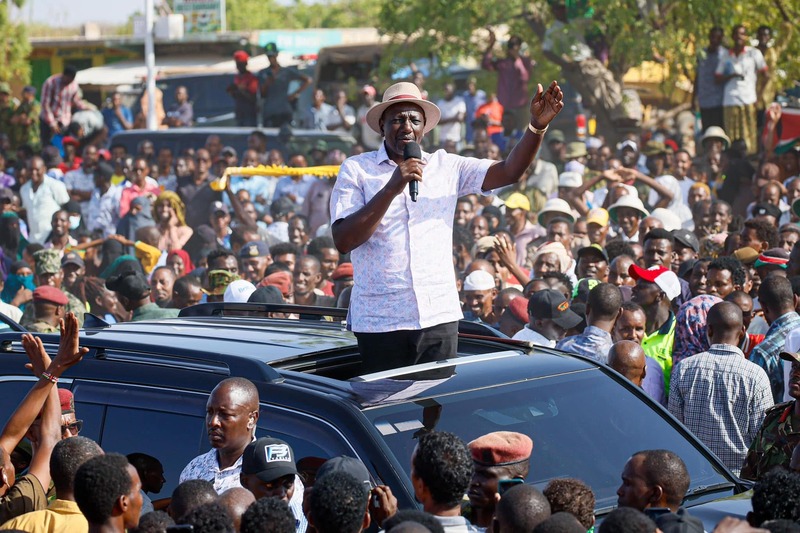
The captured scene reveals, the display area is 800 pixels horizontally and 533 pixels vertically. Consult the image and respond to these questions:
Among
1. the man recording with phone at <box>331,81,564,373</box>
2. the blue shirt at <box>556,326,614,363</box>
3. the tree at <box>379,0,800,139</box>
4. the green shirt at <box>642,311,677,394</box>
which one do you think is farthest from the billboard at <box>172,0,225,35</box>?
the man recording with phone at <box>331,81,564,373</box>

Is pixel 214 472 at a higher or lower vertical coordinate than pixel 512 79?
lower

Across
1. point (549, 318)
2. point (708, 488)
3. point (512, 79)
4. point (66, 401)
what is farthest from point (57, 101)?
point (708, 488)

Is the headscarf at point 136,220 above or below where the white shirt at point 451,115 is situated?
below

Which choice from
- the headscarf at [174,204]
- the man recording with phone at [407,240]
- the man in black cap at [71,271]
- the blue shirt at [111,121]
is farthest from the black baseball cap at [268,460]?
the blue shirt at [111,121]

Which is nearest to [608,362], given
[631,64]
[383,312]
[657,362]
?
[657,362]

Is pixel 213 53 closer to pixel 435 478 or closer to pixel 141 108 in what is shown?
pixel 141 108

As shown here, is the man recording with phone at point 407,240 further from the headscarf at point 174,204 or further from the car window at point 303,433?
the headscarf at point 174,204

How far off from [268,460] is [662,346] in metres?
3.74

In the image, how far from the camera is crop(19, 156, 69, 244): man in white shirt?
15242 millimetres

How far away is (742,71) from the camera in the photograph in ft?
48.9

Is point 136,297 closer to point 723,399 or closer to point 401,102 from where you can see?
point 401,102

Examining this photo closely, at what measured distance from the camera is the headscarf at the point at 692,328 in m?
7.39

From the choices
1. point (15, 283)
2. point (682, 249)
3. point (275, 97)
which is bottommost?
point (15, 283)

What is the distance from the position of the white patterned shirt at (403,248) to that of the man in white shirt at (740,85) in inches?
411
